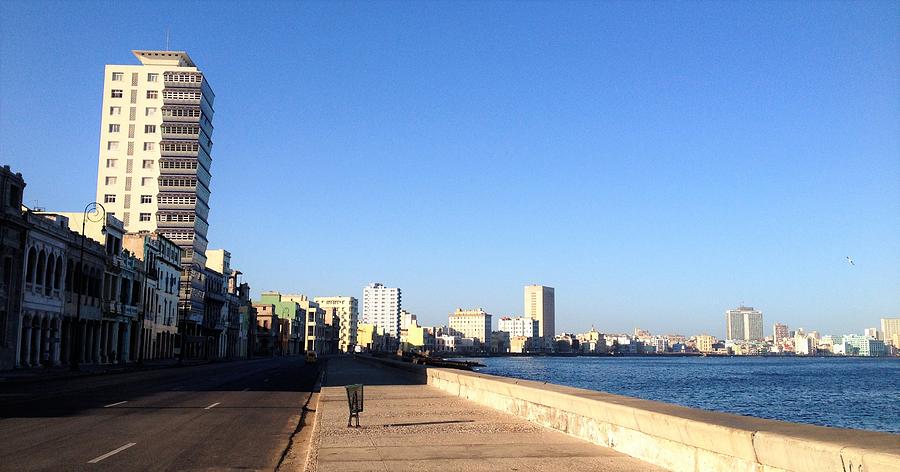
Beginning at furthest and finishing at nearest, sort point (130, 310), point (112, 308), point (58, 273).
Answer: point (130, 310) → point (112, 308) → point (58, 273)

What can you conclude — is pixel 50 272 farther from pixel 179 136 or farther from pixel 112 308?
pixel 179 136

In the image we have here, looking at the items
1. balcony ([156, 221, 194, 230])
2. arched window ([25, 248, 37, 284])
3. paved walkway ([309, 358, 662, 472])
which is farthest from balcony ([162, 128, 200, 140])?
paved walkway ([309, 358, 662, 472])

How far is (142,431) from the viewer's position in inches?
643

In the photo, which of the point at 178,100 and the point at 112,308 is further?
the point at 178,100

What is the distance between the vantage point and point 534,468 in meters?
10.3

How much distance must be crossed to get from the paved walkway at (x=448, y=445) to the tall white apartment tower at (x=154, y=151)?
118124mm

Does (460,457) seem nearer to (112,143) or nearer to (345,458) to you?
(345,458)

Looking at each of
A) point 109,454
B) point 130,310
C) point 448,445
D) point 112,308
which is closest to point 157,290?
point 130,310

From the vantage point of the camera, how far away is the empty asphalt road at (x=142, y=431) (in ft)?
40.0

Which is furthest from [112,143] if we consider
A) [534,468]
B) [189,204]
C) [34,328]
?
[534,468]

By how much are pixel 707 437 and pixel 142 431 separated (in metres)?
12.7

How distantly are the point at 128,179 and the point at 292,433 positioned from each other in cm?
12569

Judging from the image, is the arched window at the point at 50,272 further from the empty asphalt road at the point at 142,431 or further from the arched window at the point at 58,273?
the empty asphalt road at the point at 142,431

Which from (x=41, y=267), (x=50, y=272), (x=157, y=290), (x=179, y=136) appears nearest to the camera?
(x=41, y=267)
